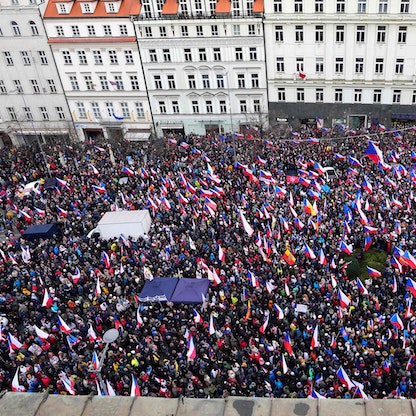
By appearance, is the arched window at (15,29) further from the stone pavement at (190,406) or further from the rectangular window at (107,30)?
the stone pavement at (190,406)

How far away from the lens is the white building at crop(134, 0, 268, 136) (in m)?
44.7

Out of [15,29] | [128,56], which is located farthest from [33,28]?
[128,56]

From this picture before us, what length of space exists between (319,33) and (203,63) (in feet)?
34.7

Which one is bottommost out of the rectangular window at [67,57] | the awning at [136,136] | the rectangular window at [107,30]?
the awning at [136,136]

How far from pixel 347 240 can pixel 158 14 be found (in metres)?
27.1

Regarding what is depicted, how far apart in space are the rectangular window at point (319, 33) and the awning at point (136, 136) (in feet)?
60.1

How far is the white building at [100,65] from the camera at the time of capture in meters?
46.9

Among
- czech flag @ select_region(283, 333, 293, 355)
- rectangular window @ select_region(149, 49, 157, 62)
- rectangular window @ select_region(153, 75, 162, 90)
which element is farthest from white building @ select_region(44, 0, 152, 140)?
czech flag @ select_region(283, 333, 293, 355)

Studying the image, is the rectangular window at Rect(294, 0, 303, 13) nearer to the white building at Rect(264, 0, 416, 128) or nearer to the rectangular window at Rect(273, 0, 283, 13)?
the white building at Rect(264, 0, 416, 128)

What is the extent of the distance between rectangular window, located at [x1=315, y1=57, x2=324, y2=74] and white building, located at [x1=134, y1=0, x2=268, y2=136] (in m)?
4.62

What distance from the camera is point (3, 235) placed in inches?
1581

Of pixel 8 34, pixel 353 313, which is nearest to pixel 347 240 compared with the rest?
pixel 353 313

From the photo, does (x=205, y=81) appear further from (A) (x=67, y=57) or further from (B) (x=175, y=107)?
(A) (x=67, y=57)

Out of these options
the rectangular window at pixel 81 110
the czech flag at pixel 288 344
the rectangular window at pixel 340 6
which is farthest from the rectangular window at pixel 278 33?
the czech flag at pixel 288 344
